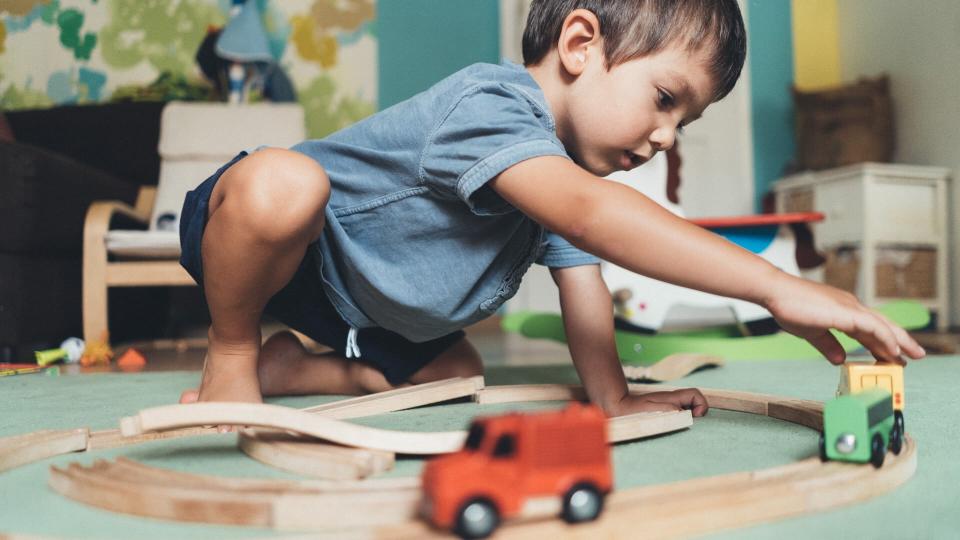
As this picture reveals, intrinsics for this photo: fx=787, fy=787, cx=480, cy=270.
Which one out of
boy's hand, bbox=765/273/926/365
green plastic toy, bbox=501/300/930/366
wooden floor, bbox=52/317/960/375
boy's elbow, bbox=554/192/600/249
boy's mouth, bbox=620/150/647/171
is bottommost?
wooden floor, bbox=52/317/960/375

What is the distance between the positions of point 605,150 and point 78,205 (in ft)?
5.38

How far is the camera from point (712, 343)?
147 cm

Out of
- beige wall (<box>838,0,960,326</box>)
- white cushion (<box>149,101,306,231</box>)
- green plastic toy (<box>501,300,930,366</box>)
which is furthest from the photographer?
beige wall (<box>838,0,960,326</box>)

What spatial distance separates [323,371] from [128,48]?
2431mm

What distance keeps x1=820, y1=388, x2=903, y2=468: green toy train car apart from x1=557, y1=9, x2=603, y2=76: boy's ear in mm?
417

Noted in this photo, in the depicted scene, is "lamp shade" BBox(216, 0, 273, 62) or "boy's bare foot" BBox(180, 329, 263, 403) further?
"lamp shade" BBox(216, 0, 273, 62)

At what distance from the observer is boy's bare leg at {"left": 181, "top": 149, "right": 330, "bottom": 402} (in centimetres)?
75

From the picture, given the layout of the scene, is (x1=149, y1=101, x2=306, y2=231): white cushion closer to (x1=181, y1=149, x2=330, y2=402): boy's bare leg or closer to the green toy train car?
(x1=181, y1=149, x2=330, y2=402): boy's bare leg

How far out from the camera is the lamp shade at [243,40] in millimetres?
2635

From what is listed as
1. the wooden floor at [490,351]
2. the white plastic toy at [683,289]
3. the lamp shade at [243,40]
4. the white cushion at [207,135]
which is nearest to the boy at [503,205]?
the wooden floor at [490,351]

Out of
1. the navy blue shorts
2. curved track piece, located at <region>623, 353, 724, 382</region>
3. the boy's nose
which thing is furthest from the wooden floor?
the boy's nose

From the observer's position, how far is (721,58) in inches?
30.2

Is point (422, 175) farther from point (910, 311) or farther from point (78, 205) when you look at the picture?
point (78, 205)

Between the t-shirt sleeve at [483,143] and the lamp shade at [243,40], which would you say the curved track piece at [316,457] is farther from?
the lamp shade at [243,40]
